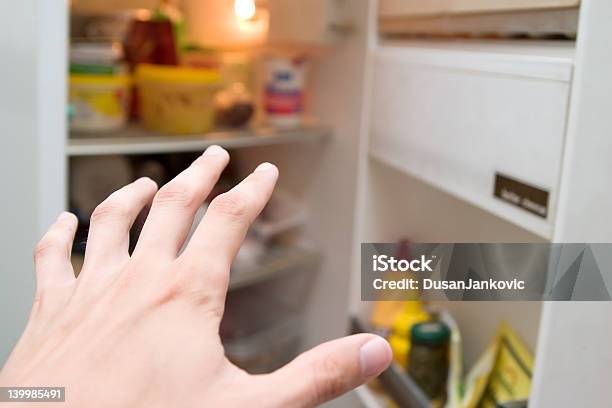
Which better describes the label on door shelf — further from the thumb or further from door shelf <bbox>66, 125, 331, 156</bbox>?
door shelf <bbox>66, 125, 331, 156</bbox>

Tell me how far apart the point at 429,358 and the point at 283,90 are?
0.70 m

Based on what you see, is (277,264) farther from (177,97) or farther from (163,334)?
(163,334)

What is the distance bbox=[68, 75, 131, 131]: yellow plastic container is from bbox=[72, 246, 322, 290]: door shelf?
0.41 metres

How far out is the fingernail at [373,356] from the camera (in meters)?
0.38

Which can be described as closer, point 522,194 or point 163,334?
point 163,334

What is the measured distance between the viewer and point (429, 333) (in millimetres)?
944

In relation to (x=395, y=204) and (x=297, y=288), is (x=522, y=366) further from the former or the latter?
(x=297, y=288)

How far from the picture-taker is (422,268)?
662 millimetres

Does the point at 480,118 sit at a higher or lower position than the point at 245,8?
lower

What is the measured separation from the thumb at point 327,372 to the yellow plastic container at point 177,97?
2.99 ft

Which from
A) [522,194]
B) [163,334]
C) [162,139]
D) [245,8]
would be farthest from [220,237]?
[245,8]

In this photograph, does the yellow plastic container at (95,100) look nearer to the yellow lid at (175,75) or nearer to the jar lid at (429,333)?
the yellow lid at (175,75)

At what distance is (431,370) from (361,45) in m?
0.66

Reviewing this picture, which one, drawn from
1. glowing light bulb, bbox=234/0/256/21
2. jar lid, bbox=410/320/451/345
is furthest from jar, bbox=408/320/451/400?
glowing light bulb, bbox=234/0/256/21
